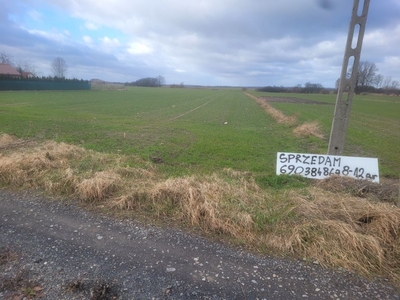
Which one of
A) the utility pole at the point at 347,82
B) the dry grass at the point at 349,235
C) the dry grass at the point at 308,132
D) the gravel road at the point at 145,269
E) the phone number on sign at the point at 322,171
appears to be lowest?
the gravel road at the point at 145,269

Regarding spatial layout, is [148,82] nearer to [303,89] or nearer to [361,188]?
[303,89]

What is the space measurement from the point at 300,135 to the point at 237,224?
9.93 metres

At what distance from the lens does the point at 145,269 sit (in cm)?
298

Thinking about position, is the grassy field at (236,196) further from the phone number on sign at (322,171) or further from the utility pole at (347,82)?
the utility pole at (347,82)

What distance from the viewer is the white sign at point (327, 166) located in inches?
238

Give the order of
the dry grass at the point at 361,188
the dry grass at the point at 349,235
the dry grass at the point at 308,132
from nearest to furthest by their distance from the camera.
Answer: the dry grass at the point at 349,235 < the dry grass at the point at 361,188 < the dry grass at the point at 308,132

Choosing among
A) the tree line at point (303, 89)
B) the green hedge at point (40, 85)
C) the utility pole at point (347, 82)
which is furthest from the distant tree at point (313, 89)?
the utility pole at point (347, 82)

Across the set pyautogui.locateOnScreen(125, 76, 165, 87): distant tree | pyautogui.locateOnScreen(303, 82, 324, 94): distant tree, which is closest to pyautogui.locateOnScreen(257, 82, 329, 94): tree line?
pyautogui.locateOnScreen(303, 82, 324, 94): distant tree

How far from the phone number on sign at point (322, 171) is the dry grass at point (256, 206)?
420 millimetres

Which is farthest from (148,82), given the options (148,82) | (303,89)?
(303,89)

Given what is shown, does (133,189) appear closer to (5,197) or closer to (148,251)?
(148,251)

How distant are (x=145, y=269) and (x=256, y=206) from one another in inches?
93.1

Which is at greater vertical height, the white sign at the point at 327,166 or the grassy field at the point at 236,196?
the white sign at the point at 327,166

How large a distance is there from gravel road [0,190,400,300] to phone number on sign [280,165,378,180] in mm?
3533
